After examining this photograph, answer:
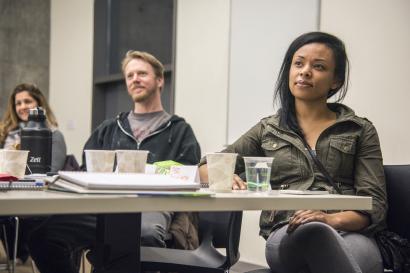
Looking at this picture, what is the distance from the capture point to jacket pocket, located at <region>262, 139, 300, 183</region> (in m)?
1.80

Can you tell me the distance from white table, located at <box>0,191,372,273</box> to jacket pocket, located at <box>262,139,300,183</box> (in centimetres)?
56

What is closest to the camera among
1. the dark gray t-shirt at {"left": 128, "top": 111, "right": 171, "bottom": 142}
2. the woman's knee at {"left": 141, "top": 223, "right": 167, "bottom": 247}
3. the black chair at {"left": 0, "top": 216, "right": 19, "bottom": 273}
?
the woman's knee at {"left": 141, "top": 223, "right": 167, "bottom": 247}

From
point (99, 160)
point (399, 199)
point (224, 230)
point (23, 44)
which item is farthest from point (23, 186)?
point (23, 44)

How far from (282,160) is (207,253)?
17.7 inches

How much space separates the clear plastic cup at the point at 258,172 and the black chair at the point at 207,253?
19.0 inches

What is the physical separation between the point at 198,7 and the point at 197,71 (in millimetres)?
497

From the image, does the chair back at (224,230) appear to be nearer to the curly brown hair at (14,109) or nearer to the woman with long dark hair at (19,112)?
the woman with long dark hair at (19,112)

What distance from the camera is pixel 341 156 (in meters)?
1.79

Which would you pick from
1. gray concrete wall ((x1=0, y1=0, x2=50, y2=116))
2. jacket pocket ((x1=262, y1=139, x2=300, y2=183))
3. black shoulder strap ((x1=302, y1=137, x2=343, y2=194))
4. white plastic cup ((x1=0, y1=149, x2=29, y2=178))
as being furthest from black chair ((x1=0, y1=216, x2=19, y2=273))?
gray concrete wall ((x1=0, y1=0, x2=50, y2=116))

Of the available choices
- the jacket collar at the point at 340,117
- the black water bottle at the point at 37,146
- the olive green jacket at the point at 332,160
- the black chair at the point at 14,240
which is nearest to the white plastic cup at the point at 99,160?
the black water bottle at the point at 37,146

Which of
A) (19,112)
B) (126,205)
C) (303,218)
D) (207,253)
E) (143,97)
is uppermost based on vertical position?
(143,97)

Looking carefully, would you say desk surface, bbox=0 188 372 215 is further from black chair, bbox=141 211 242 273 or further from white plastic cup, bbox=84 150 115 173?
black chair, bbox=141 211 242 273

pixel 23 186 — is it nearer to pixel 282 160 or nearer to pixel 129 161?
pixel 129 161

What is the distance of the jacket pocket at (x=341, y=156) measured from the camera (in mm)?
1782
